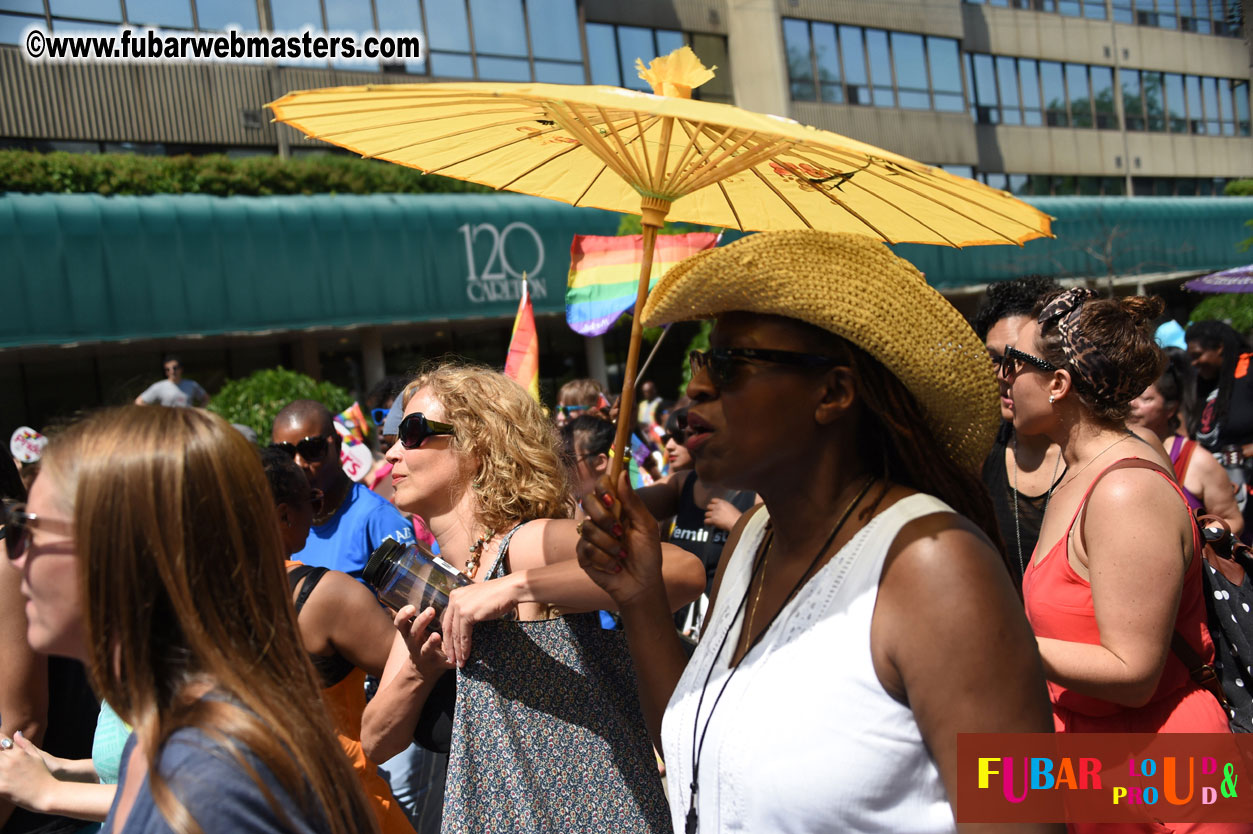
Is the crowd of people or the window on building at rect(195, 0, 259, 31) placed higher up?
the window on building at rect(195, 0, 259, 31)

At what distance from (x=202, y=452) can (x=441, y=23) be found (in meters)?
21.6

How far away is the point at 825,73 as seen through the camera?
27.5 metres

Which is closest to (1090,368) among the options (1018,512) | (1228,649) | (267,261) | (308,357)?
(1228,649)

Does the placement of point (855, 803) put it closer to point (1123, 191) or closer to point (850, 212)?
point (850, 212)

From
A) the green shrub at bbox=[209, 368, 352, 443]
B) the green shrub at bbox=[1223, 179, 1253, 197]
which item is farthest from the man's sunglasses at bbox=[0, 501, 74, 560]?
the green shrub at bbox=[1223, 179, 1253, 197]

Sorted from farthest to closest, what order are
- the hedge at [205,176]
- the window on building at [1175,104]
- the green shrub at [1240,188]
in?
the window on building at [1175,104] < the green shrub at [1240,188] < the hedge at [205,176]

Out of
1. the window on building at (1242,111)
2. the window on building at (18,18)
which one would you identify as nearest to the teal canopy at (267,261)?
the window on building at (18,18)

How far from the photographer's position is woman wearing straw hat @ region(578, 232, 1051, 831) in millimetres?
1466

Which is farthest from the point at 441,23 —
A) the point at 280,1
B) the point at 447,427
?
the point at 447,427

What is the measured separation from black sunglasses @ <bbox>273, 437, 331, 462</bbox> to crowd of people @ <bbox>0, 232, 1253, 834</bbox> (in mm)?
2007

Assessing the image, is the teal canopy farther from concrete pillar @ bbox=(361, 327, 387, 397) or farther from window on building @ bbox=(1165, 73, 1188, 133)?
window on building @ bbox=(1165, 73, 1188, 133)

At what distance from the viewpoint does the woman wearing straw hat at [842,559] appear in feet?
4.81

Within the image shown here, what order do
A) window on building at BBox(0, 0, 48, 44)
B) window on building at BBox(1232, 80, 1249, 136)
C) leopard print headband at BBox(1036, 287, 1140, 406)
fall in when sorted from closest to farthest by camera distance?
1. leopard print headband at BBox(1036, 287, 1140, 406)
2. window on building at BBox(0, 0, 48, 44)
3. window on building at BBox(1232, 80, 1249, 136)

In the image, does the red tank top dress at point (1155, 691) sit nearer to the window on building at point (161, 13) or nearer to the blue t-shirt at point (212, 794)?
the blue t-shirt at point (212, 794)
